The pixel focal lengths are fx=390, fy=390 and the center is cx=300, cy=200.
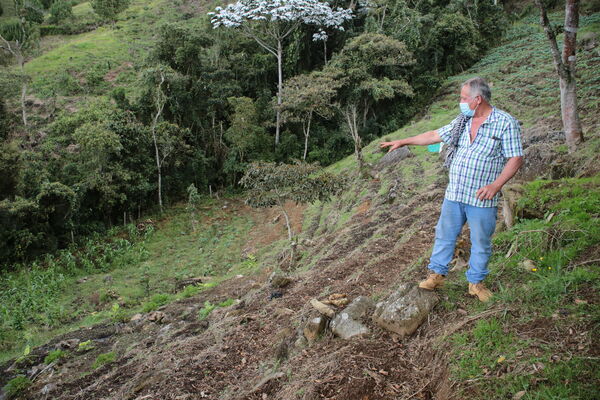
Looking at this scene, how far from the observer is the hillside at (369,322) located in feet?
8.27

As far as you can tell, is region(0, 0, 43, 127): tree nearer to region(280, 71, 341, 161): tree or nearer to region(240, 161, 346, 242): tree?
region(280, 71, 341, 161): tree

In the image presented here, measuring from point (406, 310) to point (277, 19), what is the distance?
74.5ft

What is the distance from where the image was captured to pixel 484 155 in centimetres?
288

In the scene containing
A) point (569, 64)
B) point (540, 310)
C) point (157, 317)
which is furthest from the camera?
point (157, 317)

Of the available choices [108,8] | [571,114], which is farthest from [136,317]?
[108,8]

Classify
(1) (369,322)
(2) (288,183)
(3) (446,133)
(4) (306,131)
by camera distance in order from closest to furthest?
(3) (446,133), (1) (369,322), (2) (288,183), (4) (306,131)

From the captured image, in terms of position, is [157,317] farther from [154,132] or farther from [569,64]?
[154,132]

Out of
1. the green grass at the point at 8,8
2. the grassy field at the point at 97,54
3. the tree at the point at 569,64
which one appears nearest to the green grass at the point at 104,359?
the tree at the point at 569,64

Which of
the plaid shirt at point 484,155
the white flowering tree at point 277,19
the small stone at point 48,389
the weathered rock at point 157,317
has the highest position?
the white flowering tree at point 277,19

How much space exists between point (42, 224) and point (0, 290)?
3.26m

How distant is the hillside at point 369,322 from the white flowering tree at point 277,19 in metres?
13.1

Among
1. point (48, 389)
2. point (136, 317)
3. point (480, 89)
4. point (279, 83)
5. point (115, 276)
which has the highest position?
point (279, 83)

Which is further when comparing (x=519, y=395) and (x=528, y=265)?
(x=528, y=265)

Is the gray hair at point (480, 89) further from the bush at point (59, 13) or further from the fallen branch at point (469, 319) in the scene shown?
the bush at point (59, 13)
